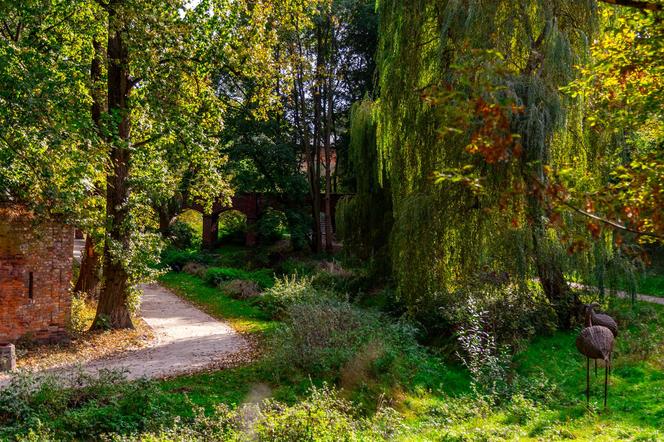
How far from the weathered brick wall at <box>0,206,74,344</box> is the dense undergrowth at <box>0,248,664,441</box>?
12.3 feet

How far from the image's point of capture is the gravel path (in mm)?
10836

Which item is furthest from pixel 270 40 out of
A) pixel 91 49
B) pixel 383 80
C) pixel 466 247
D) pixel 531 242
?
pixel 531 242

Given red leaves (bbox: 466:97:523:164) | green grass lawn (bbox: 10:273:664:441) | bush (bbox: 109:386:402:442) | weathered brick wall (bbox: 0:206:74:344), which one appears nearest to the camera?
red leaves (bbox: 466:97:523:164)

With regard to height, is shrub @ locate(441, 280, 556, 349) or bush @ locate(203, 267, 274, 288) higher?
shrub @ locate(441, 280, 556, 349)

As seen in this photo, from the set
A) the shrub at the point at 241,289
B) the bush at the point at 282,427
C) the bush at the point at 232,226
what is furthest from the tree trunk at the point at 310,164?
the bush at the point at 282,427

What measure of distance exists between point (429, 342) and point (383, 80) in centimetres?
591

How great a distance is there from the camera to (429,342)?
12.4m

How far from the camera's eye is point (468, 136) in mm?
10320

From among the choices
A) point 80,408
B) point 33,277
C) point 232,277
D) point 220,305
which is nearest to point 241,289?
point 220,305

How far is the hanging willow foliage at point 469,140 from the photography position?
10.2 meters

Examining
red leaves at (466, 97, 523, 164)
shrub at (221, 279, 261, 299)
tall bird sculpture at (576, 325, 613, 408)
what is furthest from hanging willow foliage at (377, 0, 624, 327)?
shrub at (221, 279, 261, 299)

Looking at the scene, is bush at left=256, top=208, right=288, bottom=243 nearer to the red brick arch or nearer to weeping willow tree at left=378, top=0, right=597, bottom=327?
the red brick arch

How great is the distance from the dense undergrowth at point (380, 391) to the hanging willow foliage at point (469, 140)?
4.22 ft

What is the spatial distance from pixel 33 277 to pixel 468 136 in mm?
9785
